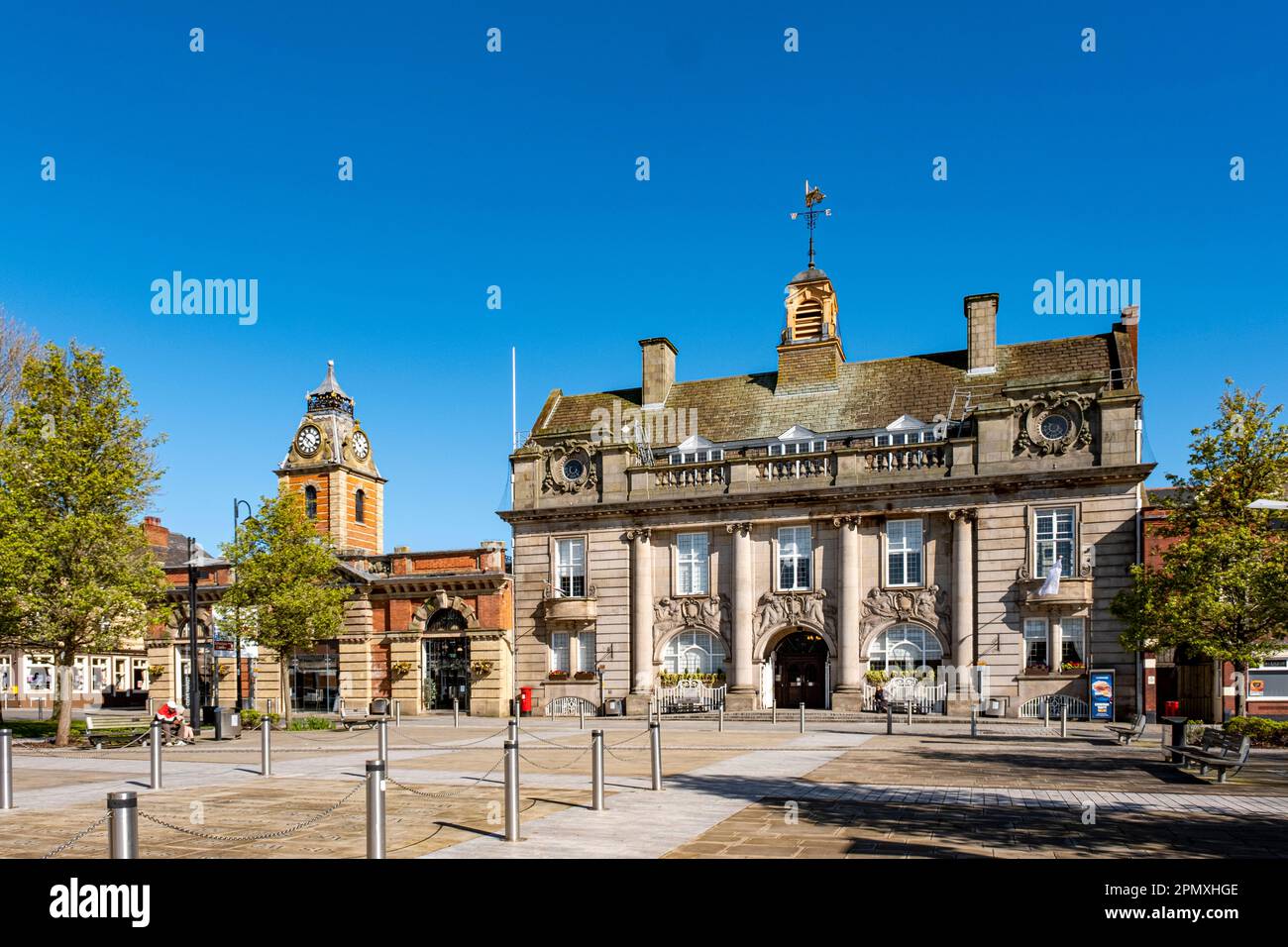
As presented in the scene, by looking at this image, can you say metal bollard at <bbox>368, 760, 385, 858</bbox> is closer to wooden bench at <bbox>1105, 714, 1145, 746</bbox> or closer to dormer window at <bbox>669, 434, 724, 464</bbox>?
wooden bench at <bbox>1105, 714, 1145, 746</bbox>

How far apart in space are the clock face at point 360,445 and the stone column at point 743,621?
89.8 ft

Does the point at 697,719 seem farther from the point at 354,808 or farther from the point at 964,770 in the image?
the point at 354,808

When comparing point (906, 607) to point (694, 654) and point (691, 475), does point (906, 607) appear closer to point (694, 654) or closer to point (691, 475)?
point (694, 654)

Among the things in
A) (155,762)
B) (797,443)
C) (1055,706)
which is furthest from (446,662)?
(155,762)

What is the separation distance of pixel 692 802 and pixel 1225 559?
17293 mm

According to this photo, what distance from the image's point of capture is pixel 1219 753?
16.4 metres

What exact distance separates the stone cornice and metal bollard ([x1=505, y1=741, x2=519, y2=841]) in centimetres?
2741

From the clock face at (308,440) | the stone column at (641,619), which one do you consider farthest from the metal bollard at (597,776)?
the clock face at (308,440)

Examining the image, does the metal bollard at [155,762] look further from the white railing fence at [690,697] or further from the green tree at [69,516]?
the white railing fence at [690,697]

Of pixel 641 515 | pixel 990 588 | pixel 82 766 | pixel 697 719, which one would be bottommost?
pixel 697 719

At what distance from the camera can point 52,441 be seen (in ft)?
86.8
